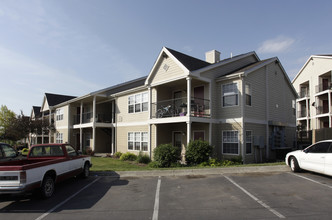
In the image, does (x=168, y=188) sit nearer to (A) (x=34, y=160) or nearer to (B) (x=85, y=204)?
(B) (x=85, y=204)

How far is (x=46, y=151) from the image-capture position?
9805mm

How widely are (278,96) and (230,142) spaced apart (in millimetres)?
6385

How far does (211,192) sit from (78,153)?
603 cm

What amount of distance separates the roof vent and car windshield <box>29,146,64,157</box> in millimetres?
14115

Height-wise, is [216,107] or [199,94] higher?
[199,94]

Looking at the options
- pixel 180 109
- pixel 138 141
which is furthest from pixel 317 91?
pixel 138 141

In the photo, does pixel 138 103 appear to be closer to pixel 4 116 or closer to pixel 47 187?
pixel 47 187

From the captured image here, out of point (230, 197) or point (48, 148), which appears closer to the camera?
point (230, 197)

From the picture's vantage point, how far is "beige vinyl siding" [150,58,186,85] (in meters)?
15.8

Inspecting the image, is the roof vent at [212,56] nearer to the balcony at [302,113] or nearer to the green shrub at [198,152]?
the green shrub at [198,152]

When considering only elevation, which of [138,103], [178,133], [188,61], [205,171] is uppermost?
[188,61]

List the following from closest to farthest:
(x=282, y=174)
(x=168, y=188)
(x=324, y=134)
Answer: (x=168, y=188) < (x=282, y=174) < (x=324, y=134)

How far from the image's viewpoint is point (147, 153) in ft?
61.3

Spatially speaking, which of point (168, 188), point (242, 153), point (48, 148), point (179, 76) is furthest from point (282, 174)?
point (48, 148)
